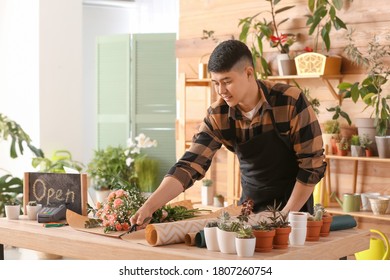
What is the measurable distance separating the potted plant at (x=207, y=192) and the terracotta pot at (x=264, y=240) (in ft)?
11.7

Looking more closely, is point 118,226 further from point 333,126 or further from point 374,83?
point 333,126

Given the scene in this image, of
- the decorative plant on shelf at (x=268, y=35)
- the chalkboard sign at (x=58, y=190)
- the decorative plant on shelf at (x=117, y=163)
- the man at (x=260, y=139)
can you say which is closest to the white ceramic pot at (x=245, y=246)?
the man at (x=260, y=139)

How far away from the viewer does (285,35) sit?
573 cm

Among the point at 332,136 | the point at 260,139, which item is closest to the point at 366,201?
the point at 332,136

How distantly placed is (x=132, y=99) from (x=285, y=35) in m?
3.25

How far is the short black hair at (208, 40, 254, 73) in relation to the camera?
3162 mm

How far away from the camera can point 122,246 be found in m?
2.88

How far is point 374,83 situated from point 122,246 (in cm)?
287

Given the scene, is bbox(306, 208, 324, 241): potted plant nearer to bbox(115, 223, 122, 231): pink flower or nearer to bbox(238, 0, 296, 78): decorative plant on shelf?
bbox(115, 223, 122, 231): pink flower

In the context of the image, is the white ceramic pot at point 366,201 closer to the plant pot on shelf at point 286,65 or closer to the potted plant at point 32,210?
the plant pot on shelf at point 286,65

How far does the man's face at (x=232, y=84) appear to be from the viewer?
318 centimetres

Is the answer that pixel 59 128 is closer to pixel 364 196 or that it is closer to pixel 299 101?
pixel 364 196

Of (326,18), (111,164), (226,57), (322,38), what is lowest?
(111,164)
